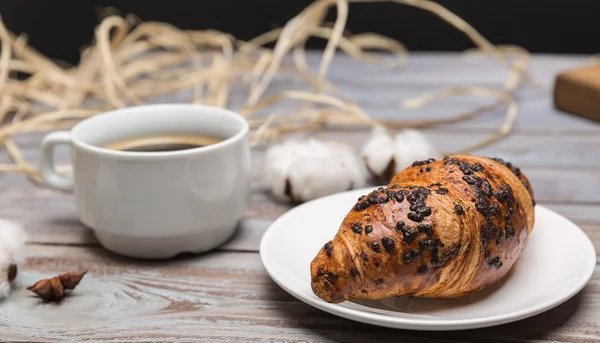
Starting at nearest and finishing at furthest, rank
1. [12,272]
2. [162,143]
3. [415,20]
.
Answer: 1. [12,272]
2. [162,143]
3. [415,20]

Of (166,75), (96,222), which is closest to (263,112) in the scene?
(166,75)

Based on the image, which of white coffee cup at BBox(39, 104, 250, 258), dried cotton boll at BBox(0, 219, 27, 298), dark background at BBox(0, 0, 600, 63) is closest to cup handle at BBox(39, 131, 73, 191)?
white coffee cup at BBox(39, 104, 250, 258)

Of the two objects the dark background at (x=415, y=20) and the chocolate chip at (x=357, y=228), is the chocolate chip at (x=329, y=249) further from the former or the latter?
the dark background at (x=415, y=20)

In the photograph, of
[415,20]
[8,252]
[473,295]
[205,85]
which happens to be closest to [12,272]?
[8,252]

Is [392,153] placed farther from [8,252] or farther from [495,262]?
[8,252]

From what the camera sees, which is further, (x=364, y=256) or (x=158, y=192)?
(x=158, y=192)

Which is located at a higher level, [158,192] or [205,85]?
[158,192]

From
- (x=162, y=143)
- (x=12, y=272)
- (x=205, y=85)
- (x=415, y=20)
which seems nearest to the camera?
(x=12, y=272)

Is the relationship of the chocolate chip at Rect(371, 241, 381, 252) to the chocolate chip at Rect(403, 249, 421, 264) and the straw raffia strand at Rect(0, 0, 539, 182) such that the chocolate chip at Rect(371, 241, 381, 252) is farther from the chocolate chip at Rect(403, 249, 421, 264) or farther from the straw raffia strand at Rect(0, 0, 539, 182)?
the straw raffia strand at Rect(0, 0, 539, 182)
